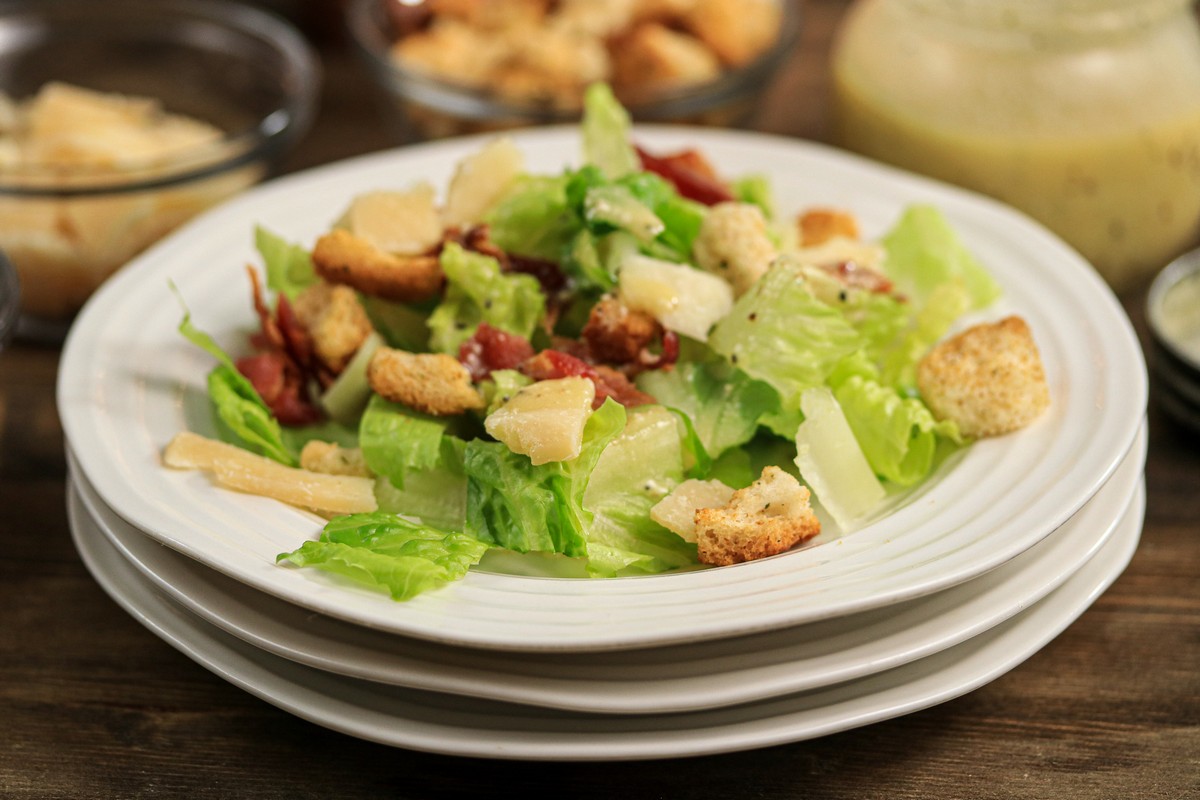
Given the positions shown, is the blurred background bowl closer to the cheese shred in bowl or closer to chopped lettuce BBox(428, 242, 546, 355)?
chopped lettuce BBox(428, 242, 546, 355)

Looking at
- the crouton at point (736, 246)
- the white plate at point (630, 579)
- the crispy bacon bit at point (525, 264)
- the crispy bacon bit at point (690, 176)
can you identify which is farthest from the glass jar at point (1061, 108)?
the crispy bacon bit at point (525, 264)

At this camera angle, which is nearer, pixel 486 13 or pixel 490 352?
pixel 490 352

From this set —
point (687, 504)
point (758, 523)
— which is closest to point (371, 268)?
point (687, 504)

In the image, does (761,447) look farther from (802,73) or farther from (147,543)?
(802,73)

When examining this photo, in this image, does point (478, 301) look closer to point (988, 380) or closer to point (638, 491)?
point (638, 491)

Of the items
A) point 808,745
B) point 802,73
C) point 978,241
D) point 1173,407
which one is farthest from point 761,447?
point 802,73

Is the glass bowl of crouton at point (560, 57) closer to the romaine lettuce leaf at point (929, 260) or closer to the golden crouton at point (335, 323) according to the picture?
the romaine lettuce leaf at point (929, 260)
